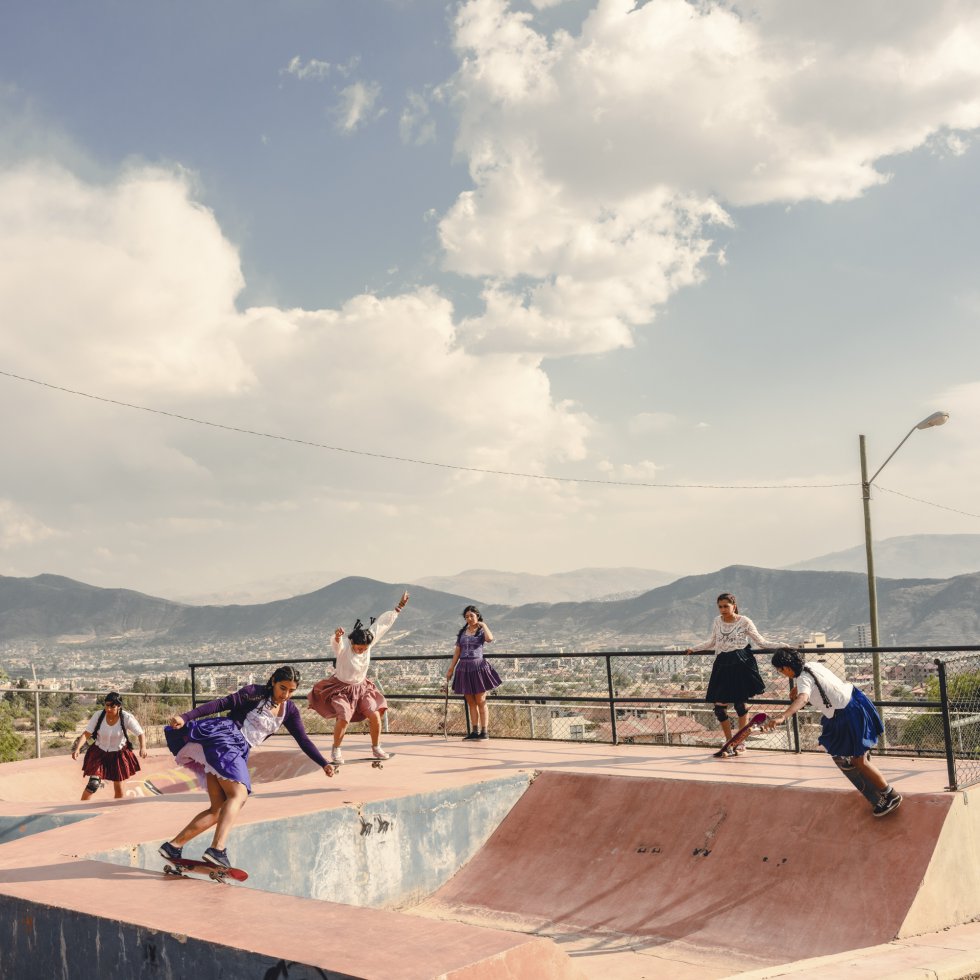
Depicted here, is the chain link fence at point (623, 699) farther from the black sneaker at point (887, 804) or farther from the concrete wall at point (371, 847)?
the concrete wall at point (371, 847)

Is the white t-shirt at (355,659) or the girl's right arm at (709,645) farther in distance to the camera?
the white t-shirt at (355,659)

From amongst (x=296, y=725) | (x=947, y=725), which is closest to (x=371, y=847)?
(x=296, y=725)

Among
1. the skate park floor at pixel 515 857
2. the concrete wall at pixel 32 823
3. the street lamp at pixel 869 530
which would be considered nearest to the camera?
the skate park floor at pixel 515 857

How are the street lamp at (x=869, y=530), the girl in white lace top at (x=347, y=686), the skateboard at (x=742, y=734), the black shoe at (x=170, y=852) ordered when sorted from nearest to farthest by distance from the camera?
the black shoe at (x=170, y=852), the skateboard at (x=742, y=734), the girl in white lace top at (x=347, y=686), the street lamp at (x=869, y=530)

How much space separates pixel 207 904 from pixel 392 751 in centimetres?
769

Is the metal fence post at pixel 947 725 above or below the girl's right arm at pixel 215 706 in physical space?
below

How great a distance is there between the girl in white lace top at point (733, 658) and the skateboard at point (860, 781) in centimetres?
258

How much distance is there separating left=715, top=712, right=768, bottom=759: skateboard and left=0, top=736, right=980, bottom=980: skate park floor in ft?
0.56

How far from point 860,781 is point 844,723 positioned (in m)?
0.52

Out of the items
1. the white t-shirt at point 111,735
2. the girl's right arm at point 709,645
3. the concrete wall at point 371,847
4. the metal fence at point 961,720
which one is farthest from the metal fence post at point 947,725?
the white t-shirt at point 111,735

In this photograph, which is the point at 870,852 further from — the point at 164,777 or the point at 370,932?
the point at 164,777

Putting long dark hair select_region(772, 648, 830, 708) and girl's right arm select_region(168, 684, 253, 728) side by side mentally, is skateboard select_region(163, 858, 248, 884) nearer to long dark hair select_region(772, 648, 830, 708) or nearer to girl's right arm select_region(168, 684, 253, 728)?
girl's right arm select_region(168, 684, 253, 728)

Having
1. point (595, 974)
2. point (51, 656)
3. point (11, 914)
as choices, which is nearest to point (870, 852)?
point (595, 974)

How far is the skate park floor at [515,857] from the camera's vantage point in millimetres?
4777
